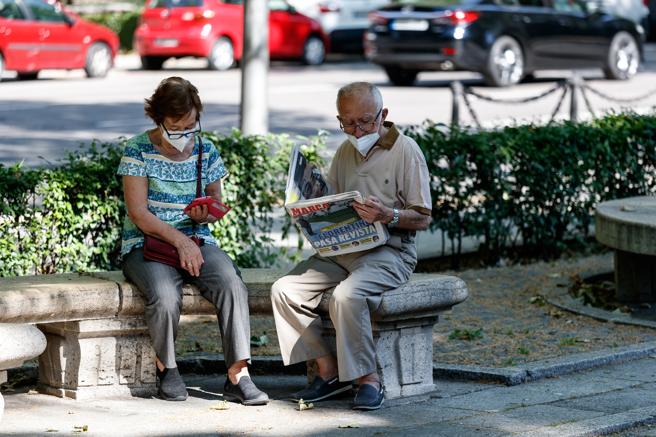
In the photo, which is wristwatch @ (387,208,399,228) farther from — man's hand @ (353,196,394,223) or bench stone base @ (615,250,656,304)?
bench stone base @ (615,250,656,304)

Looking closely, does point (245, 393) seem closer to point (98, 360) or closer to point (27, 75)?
point (98, 360)

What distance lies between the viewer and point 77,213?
292 inches

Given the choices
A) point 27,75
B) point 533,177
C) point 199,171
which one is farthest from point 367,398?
point 27,75

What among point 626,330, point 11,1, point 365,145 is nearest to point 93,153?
point 365,145

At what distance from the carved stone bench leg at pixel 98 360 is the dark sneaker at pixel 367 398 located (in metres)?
1.00

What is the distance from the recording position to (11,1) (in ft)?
73.2

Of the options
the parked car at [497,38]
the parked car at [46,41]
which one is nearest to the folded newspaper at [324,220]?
the parked car at [497,38]

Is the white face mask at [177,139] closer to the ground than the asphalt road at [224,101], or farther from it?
farther from it

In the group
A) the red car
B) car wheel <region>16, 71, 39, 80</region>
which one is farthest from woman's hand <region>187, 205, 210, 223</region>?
the red car

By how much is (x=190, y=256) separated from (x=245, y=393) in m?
0.67

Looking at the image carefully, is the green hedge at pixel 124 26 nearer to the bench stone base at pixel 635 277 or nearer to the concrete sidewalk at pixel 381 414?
the bench stone base at pixel 635 277

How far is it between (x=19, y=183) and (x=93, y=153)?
64 cm

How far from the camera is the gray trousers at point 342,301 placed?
5.83m

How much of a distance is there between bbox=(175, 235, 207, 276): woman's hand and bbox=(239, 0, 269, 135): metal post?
539 centimetres
